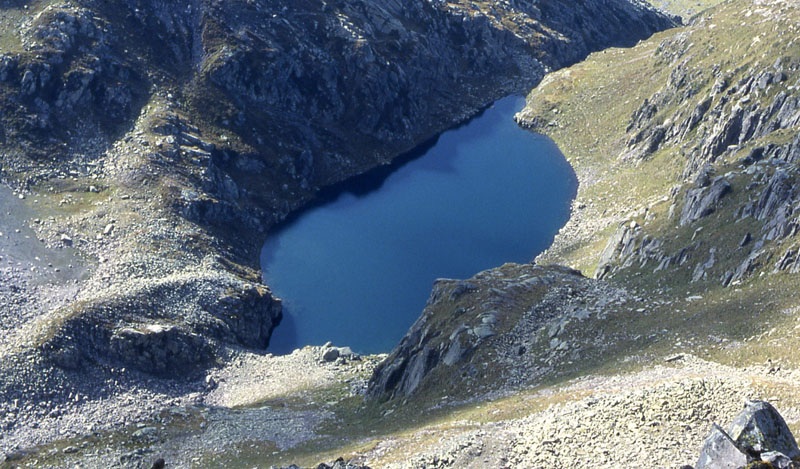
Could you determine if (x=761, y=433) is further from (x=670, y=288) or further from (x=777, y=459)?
(x=670, y=288)

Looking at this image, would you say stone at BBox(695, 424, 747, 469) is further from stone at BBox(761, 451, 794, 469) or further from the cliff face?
the cliff face

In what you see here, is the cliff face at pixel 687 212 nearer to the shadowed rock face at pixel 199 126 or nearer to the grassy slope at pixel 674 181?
the grassy slope at pixel 674 181

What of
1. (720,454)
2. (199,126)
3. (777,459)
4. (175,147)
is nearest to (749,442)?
(720,454)

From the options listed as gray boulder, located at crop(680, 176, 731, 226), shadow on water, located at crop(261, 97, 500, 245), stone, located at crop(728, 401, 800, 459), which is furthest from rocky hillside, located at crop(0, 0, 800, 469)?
shadow on water, located at crop(261, 97, 500, 245)

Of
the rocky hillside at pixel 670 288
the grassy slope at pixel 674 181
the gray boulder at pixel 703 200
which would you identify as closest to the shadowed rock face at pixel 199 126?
the grassy slope at pixel 674 181

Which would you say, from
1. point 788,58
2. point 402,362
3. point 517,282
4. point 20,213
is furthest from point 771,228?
point 20,213

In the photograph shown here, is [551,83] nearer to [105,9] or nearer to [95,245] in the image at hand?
[105,9]
